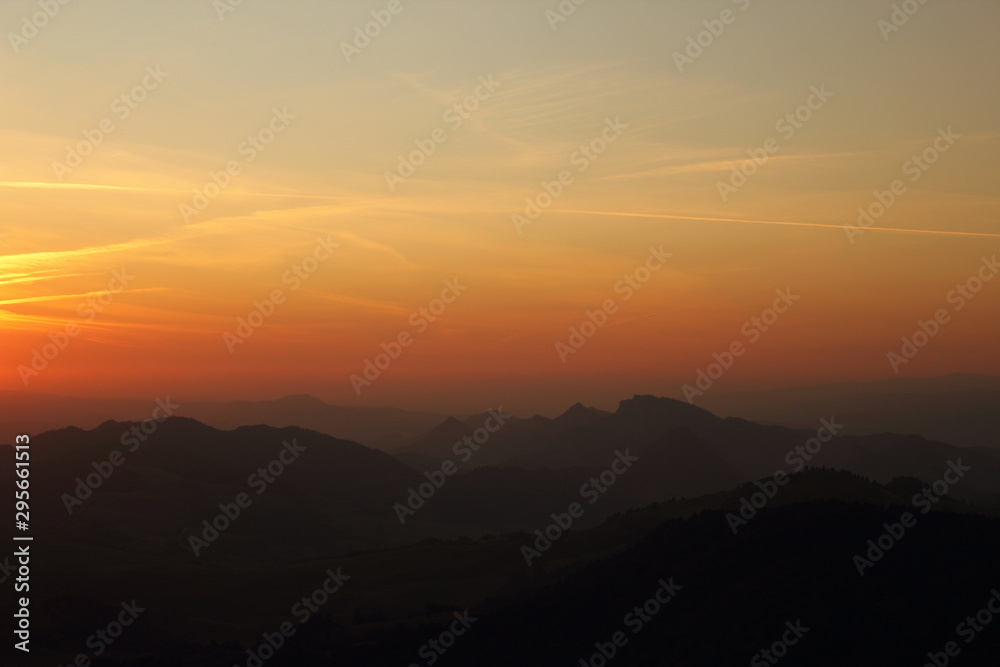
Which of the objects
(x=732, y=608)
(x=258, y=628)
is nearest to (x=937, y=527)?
(x=732, y=608)

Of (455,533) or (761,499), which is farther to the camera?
(455,533)

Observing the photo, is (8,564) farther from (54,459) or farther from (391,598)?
(54,459)

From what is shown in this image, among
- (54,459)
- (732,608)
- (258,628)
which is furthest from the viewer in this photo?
(54,459)

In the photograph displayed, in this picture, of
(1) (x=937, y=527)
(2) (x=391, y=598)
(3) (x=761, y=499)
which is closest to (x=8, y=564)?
(2) (x=391, y=598)

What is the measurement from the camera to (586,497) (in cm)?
16850

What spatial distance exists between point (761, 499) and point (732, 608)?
932 inches

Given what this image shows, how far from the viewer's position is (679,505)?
81625mm

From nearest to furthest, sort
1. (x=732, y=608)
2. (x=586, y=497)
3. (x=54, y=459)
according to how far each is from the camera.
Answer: (x=732, y=608) → (x=54, y=459) → (x=586, y=497)

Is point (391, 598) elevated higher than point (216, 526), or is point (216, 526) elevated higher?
point (391, 598)

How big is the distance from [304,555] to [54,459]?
173 ft

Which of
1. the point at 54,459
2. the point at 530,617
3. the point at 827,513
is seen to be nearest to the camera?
the point at 530,617

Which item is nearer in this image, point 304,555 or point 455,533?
point 304,555

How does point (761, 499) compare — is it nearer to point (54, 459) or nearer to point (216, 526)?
point (216, 526)

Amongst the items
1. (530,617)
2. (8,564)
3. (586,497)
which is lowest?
(586,497)
